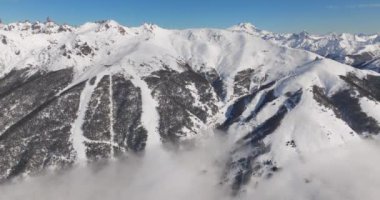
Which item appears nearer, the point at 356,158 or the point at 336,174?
the point at 336,174

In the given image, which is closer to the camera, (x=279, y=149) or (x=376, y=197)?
(x=376, y=197)

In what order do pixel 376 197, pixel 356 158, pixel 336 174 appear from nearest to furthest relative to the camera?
pixel 376 197 → pixel 336 174 → pixel 356 158

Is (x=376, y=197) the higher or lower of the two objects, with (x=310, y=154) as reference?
lower

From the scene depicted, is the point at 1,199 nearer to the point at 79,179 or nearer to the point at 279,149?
the point at 79,179

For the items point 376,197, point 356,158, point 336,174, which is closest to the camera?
point 376,197

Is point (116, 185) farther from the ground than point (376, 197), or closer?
farther from the ground

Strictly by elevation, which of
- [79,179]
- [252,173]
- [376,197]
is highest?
[79,179]

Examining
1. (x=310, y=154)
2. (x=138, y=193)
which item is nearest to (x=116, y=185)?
(x=138, y=193)

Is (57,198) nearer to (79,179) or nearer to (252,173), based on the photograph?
(79,179)

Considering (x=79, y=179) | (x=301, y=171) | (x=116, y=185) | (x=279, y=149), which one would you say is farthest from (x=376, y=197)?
(x=79, y=179)
